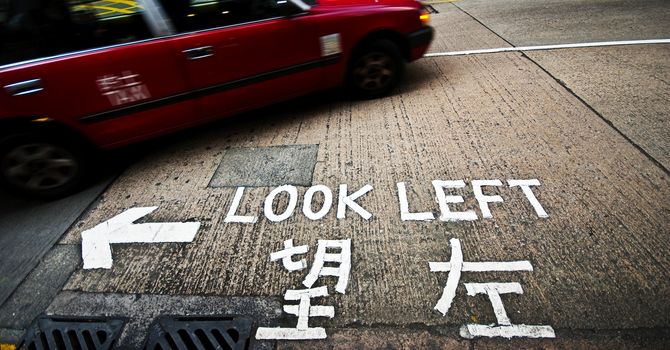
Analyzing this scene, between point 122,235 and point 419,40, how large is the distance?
3519mm

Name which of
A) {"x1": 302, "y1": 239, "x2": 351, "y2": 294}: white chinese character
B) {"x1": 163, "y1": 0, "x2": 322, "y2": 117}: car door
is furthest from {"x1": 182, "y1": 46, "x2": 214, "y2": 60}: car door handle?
{"x1": 302, "y1": 239, "x2": 351, "y2": 294}: white chinese character

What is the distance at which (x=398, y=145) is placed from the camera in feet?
11.4

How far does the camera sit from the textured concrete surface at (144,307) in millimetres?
2092

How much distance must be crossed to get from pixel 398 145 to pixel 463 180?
2.48 feet

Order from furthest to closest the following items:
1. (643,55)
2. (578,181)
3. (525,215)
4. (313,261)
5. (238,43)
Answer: (643,55), (238,43), (578,181), (525,215), (313,261)

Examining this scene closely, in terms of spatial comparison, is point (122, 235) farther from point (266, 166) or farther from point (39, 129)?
point (266, 166)

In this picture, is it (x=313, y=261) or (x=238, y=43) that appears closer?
(x=313, y=261)

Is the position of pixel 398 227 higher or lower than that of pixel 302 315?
higher

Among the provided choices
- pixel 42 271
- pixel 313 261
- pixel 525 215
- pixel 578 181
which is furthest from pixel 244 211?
pixel 578 181

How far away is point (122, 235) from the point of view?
2740 mm

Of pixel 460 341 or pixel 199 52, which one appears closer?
pixel 460 341

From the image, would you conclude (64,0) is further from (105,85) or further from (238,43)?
(238,43)

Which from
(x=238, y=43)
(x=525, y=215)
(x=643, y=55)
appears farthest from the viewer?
(x=643, y=55)

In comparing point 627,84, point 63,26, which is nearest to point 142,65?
point 63,26
